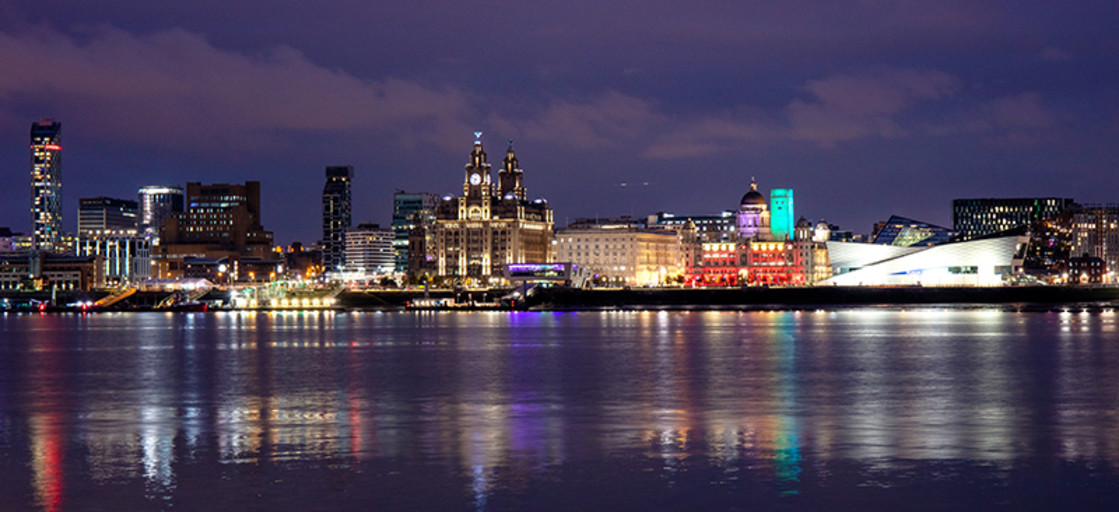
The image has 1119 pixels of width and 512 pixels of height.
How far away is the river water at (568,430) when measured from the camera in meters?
21.6

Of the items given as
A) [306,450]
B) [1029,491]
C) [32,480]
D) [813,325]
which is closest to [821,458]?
[1029,491]

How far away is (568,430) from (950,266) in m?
161

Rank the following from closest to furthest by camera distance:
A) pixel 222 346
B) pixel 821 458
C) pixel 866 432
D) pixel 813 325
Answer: pixel 821 458
pixel 866 432
pixel 222 346
pixel 813 325

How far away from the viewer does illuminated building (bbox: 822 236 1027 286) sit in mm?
179125

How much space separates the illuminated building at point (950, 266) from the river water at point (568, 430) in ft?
392

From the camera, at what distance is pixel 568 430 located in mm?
30031

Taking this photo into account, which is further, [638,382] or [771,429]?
[638,382]

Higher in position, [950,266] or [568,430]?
[950,266]

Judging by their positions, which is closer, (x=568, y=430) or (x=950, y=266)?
(x=568, y=430)

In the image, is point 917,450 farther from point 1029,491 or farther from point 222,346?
point 222,346

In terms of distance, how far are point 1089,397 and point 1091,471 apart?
16.0 m

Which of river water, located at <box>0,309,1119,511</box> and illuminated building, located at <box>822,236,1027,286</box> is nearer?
river water, located at <box>0,309,1119,511</box>

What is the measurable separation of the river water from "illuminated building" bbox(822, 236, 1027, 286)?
120m

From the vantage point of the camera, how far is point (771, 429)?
30.0 metres
